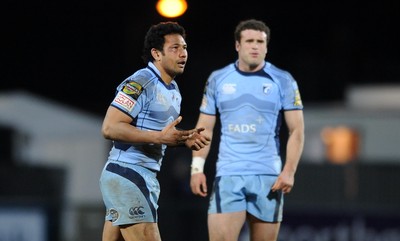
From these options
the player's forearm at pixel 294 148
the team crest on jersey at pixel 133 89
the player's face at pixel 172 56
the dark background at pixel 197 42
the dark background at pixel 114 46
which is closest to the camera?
the team crest on jersey at pixel 133 89

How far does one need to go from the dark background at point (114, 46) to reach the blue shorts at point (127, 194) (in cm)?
1406

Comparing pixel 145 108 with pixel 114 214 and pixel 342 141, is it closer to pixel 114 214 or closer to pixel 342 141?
→ pixel 114 214

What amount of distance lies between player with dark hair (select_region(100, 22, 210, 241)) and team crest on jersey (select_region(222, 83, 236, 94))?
1.11m

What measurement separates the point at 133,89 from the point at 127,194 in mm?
750

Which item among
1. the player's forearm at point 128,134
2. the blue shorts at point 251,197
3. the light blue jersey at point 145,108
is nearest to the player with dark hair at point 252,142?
the blue shorts at point 251,197

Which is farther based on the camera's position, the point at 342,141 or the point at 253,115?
the point at 342,141

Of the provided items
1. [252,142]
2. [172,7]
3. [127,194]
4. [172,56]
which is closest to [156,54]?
[172,56]

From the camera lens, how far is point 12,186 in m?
16.3

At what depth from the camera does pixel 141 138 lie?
25.2ft

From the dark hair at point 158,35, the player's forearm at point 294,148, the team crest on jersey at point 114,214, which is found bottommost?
the team crest on jersey at point 114,214

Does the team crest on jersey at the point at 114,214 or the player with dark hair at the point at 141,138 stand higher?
the player with dark hair at the point at 141,138

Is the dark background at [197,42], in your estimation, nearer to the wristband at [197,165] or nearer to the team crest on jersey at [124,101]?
the wristband at [197,165]

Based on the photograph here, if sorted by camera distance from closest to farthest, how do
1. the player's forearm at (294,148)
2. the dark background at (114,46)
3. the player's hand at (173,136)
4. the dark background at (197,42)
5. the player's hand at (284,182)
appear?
the player's hand at (173,136) → the player's hand at (284,182) → the player's forearm at (294,148) → the dark background at (197,42) → the dark background at (114,46)

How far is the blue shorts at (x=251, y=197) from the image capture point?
9.12 meters
